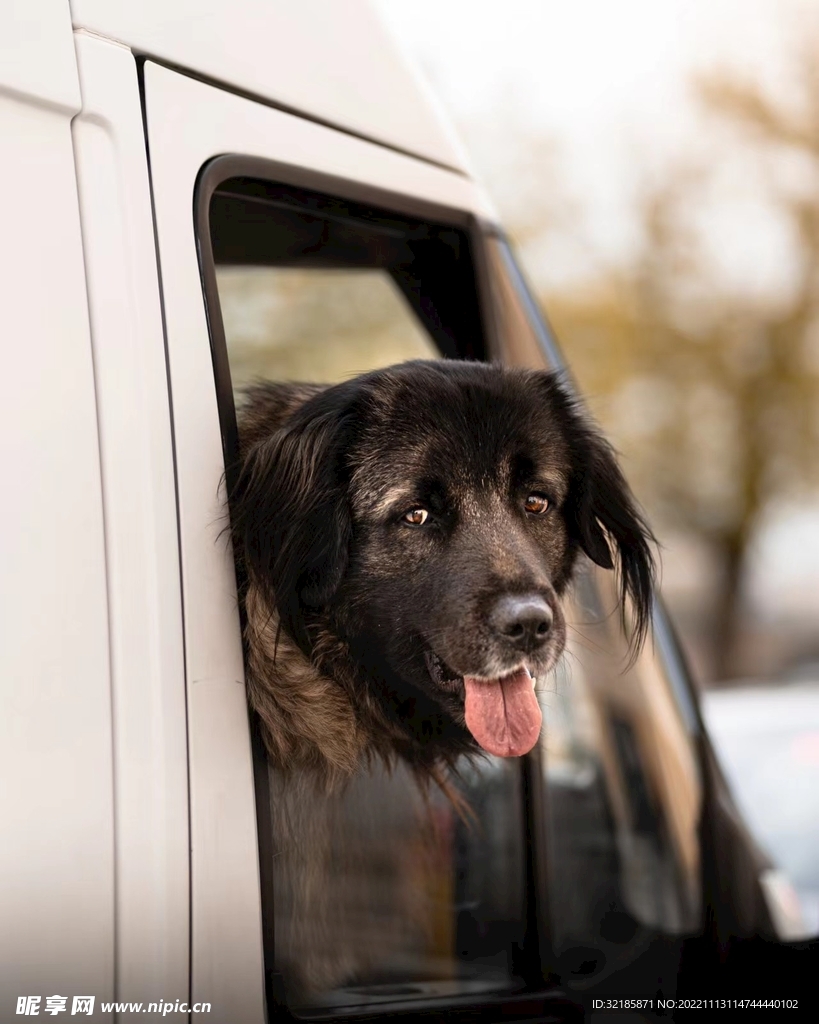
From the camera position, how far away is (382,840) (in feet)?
8.11

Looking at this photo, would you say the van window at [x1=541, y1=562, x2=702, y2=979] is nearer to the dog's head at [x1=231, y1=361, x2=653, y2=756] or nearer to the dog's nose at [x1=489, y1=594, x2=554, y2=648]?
the dog's head at [x1=231, y1=361, x2=653, y2=756]

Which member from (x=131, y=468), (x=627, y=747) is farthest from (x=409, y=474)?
(x=627, y=747)

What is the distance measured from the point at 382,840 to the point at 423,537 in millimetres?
699

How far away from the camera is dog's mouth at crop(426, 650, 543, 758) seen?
6.95 ft

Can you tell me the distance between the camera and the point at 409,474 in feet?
7.57

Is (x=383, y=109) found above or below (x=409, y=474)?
above

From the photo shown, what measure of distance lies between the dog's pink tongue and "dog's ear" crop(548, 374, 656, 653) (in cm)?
44

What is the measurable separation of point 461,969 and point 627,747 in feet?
4.33

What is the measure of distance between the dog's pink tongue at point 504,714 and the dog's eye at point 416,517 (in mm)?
337

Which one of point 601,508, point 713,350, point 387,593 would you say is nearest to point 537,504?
point 601,508

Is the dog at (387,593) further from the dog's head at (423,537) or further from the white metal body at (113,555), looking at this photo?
the white metal body at (113,555)

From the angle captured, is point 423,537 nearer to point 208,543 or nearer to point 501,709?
point 501,709

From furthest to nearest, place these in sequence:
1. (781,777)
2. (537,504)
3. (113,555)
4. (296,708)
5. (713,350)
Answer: (713,350) < (781,777) < (537,504) < (296,708) < (113,555)

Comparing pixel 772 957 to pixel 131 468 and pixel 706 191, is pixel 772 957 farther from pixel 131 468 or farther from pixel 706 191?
pixel 706 191
